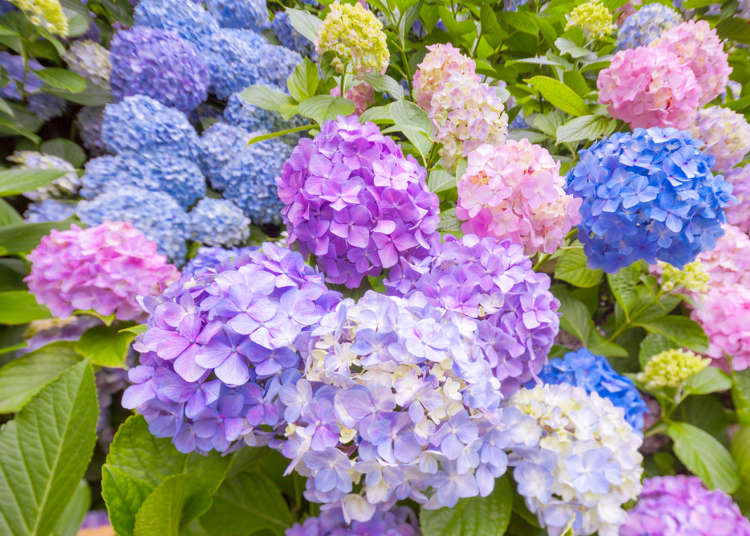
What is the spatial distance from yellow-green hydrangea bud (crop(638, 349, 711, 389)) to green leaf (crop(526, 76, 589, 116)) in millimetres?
435

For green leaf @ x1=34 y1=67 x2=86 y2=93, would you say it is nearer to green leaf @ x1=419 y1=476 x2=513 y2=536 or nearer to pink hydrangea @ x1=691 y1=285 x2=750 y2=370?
green leaf @ x1=419 y1=476 x2=513 y2=536

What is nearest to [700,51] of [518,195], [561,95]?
[561,95]

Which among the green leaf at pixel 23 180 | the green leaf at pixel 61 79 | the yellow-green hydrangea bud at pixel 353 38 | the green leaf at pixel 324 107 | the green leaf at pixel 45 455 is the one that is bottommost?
the green leaf at pixel 45 455

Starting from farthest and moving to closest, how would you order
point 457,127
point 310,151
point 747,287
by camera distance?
point 747,287 → point 457,127 → point 310,151

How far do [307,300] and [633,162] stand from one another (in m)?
0.45

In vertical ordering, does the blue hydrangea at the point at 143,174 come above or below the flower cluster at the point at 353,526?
above

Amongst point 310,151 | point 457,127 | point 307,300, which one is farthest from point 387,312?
point 457,127

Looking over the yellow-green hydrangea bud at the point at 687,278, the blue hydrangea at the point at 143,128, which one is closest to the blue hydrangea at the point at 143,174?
the blue hydrangea at the point at 143,128

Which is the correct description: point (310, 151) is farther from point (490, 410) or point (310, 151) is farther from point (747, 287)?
point (747, 287)

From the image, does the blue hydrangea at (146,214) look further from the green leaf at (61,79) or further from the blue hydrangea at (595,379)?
the blue hydrangea at (595,379)

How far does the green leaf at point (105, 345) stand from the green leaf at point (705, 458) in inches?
34.6

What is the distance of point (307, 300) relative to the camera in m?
0.38

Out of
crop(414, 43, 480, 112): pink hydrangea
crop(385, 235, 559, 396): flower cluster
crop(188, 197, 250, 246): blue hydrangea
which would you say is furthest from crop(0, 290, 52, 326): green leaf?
crop(414, 43, 480, 112): pink hydrangea

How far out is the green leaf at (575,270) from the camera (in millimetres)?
759
